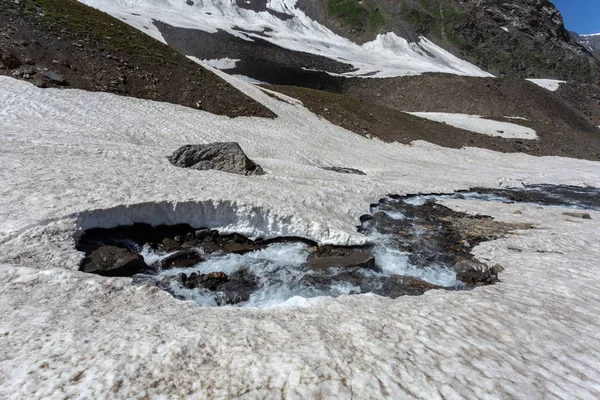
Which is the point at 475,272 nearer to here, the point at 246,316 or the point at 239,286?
the point at 239,286

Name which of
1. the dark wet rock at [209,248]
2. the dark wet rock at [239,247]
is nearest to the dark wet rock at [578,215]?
the dark wet rock at [239,247]

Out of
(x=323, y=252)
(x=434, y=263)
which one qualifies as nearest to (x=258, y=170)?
(x=323, y=252)

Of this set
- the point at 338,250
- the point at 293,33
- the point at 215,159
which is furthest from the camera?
the point at 293,33

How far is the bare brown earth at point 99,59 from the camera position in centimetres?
2431

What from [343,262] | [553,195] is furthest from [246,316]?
[553,195]

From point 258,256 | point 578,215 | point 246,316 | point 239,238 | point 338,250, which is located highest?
point 578,215

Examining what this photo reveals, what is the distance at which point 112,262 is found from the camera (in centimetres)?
823

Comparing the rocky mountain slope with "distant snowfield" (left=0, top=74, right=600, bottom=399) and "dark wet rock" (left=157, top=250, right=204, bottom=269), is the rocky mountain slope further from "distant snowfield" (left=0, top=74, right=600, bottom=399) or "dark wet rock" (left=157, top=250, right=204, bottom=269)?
"dark wet rock" (left=157, top=250, right=204, bottom=269)

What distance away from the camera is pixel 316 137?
3212 centimetres

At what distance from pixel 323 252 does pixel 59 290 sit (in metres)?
6.93

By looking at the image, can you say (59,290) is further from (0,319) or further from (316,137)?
(316,137)

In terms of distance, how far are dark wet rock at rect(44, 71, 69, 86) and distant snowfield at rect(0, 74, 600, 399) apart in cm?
976

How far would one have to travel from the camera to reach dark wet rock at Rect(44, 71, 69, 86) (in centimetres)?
2308

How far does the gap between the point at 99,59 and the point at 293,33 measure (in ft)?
388
